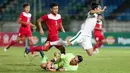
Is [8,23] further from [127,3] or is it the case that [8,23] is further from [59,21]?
[59,21]

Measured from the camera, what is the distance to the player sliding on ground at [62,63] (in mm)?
12008

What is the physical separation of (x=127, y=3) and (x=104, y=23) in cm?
752

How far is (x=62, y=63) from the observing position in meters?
12.1

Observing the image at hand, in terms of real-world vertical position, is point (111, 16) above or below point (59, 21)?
below

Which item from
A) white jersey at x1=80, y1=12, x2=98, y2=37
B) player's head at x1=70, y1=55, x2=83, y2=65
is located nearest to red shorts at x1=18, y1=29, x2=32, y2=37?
white jersey at x1=80, y1=12, x2=98, y2=37

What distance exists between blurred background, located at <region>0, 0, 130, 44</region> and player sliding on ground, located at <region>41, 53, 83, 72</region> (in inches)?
792

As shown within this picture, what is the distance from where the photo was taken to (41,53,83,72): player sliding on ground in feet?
39.4

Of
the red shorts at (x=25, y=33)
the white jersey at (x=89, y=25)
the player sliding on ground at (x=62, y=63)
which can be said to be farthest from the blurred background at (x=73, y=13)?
the player sliding on ground at (x=62, y=63)

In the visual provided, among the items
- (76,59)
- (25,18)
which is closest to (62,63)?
(76,59)

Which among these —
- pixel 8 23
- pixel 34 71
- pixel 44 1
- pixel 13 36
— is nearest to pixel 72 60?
pixel 34 71

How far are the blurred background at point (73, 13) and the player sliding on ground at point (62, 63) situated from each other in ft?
66.0

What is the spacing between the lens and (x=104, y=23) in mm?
34188

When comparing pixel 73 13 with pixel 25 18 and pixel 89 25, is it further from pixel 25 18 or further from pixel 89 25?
pixel 89 25

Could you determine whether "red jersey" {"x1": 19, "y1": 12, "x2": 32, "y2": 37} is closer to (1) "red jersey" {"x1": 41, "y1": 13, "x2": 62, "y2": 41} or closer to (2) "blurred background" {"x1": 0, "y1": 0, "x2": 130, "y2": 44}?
(1) "red jersey" {"x1": 41, "y1": 13, "x2": 62, "y2": 41}
